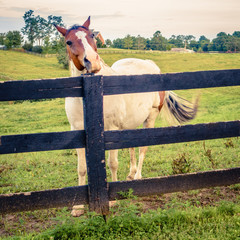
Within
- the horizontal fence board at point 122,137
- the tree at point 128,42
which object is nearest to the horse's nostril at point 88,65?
the horizontal fence board at point 122,137

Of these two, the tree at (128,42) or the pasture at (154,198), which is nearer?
the pasture at (154,198)

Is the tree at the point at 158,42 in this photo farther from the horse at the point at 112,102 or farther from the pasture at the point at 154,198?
the horse at the point at 112,102

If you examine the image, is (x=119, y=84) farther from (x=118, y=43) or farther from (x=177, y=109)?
(x=118, y=43)

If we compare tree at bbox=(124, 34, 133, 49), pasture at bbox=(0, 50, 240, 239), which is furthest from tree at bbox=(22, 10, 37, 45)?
pasture at bbox=(0, 50, 240, 239)

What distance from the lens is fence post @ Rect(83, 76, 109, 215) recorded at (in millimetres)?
3242

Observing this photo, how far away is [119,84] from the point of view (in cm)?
338

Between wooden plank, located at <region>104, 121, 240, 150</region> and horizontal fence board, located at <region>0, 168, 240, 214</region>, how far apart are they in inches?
19.7

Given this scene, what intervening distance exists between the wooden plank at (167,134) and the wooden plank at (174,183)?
0.49m

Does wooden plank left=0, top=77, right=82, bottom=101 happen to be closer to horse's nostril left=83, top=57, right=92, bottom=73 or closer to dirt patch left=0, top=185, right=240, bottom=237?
horse's nostril left=83, top=57, right=92, bottom=73

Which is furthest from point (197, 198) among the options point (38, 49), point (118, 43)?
point (118, 43)

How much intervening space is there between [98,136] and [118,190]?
76cm

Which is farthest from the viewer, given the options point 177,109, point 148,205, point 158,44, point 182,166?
point 158,44

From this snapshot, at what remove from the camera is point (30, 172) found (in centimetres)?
626

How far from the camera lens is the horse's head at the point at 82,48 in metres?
3.75
